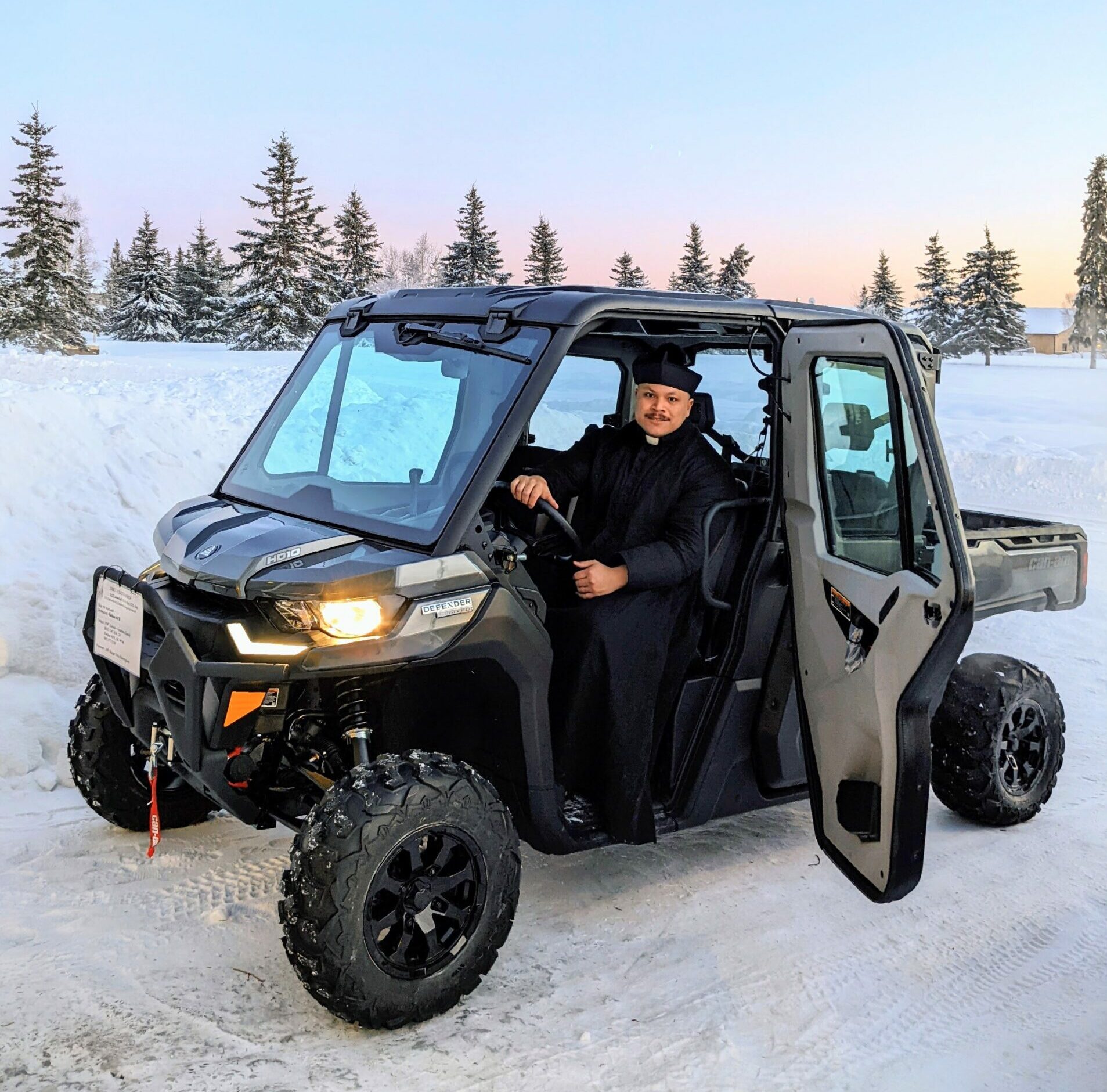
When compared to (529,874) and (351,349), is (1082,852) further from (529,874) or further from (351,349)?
(351,349)

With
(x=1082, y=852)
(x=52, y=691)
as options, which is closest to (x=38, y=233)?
(x=52, y=691)

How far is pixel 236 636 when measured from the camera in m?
3.42

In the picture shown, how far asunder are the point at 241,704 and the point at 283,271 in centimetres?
4140

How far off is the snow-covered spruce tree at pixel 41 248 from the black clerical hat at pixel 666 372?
148 feet

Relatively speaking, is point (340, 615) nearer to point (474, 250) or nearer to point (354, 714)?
point (354, 714)

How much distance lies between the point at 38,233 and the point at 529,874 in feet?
159

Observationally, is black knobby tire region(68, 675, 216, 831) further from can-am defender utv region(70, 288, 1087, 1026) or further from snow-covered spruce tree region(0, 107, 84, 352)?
snow-covered spruce tree region(0, 107, 84, 352)

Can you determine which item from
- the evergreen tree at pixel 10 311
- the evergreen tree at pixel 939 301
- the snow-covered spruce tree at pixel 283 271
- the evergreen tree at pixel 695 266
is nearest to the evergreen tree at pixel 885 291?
the evergreen tree at pixel 939 301

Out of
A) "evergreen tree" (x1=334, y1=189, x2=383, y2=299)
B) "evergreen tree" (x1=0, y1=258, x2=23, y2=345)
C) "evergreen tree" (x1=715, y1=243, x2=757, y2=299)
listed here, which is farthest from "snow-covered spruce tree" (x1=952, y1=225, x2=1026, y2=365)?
"evergreen tree" (x1=0, y1=258, x2=23, y2=345)

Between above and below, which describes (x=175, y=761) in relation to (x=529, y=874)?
above

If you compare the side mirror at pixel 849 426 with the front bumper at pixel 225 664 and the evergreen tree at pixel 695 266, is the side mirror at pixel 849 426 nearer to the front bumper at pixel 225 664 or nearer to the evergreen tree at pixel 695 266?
the front bumper at pixel 225 664

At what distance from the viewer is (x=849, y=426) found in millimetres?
4363

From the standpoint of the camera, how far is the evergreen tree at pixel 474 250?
1671 inches

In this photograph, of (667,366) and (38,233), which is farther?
(38,233)
